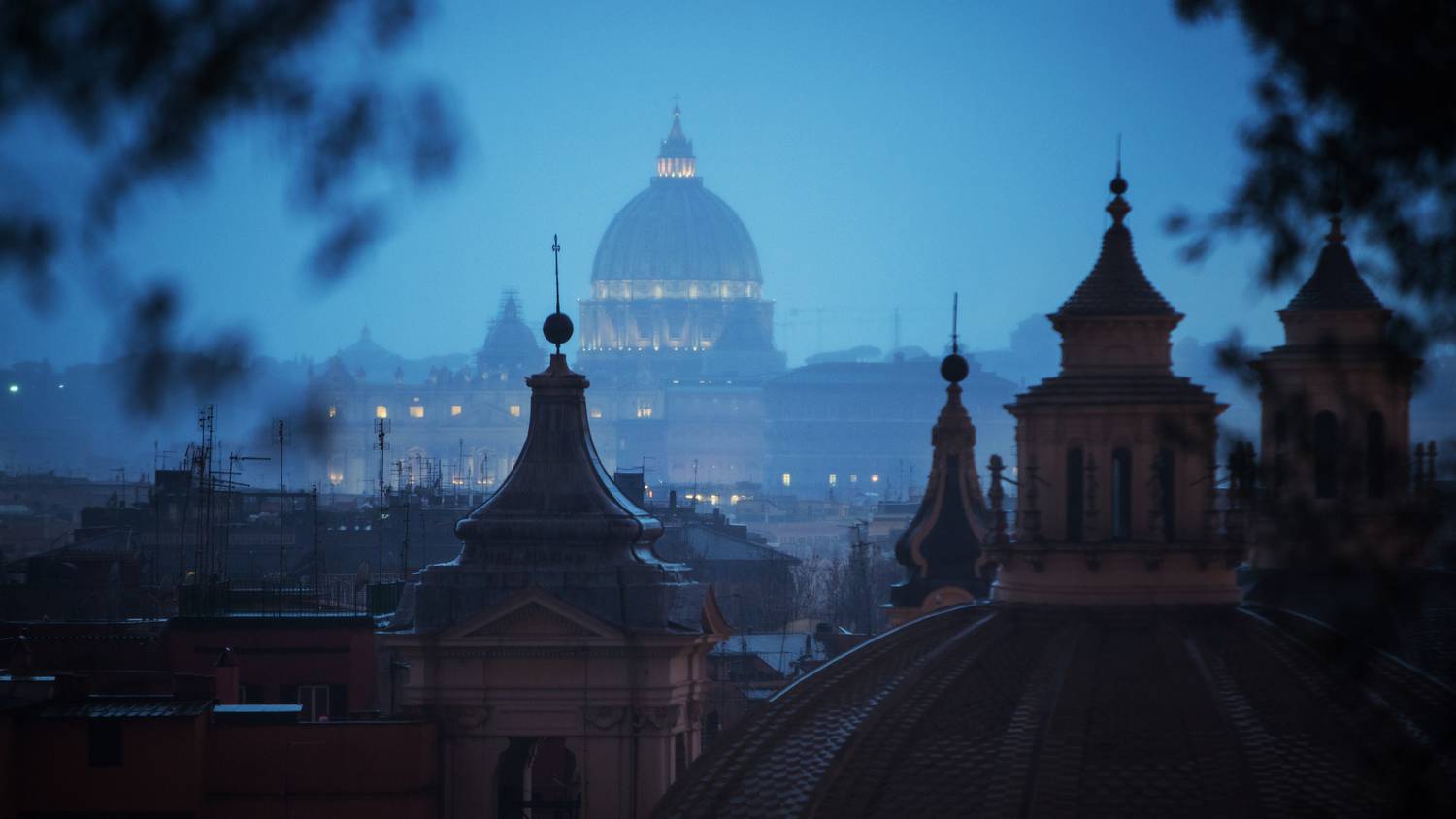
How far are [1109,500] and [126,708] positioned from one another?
1096 cm

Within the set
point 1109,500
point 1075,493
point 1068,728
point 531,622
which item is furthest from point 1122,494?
point 531,622

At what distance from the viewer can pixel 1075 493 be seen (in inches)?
763

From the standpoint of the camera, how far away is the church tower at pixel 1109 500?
19.0 m

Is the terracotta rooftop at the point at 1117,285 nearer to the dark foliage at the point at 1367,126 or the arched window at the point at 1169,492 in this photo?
the arched window at the point at 1169,492

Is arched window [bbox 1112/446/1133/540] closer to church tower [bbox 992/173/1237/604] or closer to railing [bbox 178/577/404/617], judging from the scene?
church tower [bbox 992/173/1237/604]

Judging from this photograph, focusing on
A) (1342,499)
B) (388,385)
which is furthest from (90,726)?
(388,385)

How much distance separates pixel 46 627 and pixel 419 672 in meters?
11.4

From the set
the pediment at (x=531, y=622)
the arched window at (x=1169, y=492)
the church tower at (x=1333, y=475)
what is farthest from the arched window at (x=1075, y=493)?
the church tower at (x=1333, y=475)

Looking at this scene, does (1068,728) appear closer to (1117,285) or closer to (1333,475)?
(1117,285)

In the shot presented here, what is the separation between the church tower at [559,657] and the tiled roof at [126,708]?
1957mm

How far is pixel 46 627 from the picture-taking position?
35469 mm

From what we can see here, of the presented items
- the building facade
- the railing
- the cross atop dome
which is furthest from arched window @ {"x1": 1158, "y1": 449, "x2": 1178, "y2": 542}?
the railing

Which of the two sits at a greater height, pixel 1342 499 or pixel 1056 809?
pixel 1342 499

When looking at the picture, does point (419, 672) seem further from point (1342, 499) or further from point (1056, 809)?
point (1342, 499)
